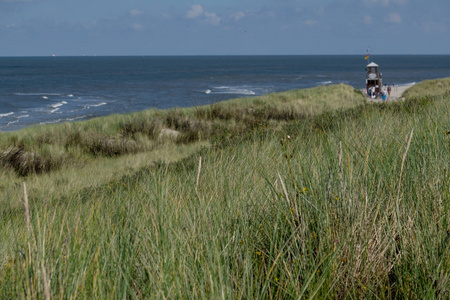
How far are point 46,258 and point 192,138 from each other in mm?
14061

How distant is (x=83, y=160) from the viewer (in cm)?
1309

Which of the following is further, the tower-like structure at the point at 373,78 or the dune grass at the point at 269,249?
the tower-like structure at the point at 373,78

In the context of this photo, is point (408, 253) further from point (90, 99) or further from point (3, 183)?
point (90, 99)

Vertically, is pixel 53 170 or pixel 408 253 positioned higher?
pixel 408 253

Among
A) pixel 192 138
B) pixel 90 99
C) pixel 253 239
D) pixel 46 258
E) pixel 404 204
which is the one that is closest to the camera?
pixel 46 258

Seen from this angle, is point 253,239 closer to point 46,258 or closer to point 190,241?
point 190,241

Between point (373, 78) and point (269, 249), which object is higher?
point (269, 249)

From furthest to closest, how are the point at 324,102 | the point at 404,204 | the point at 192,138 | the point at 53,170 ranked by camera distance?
the point at 324,102
the point at 192,138
the point at 53,170
the point at 404,204

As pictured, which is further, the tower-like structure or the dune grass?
the tower-like structure

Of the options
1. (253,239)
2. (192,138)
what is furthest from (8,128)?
(253,239)

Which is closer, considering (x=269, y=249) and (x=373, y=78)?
(x=269, y=249)

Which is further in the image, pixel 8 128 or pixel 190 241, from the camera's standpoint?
pixel 8 128

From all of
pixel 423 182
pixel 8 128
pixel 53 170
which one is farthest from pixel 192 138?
pixel 8 128

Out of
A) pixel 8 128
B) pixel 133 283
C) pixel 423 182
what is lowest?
pixel 8 128
